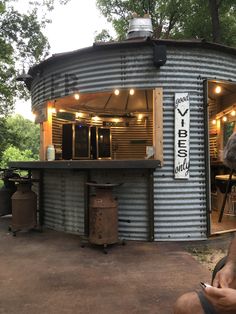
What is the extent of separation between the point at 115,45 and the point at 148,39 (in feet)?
2.37

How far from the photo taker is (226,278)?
1.93 metres

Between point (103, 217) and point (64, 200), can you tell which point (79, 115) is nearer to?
point (64, 200)

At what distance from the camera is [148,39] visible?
714 centimetres

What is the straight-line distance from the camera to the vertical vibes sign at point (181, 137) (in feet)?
24.1

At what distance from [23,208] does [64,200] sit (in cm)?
100

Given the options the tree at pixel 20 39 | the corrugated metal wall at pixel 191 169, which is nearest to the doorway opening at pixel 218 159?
the corrugated metal wall at pixel 191 169

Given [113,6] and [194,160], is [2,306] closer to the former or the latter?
[194,160]

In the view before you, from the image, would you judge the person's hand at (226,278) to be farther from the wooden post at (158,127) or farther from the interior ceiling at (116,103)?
the interior ceiling at (116,103)

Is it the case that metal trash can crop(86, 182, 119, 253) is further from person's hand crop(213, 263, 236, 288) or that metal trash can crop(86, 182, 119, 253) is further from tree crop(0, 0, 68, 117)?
tree crop(0, 0, 68, 117)

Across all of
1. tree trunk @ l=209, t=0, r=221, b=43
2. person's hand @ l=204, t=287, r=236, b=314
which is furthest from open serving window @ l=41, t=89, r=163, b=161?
tree trunk @ l=209, t=0, r=221, b=43

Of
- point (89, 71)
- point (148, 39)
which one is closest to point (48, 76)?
point (89, 71)

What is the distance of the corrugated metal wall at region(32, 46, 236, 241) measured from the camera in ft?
24.1

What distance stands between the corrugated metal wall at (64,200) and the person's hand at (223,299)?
6.13 metres

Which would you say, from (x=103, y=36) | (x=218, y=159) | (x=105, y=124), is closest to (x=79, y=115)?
(x=105, y=124)
